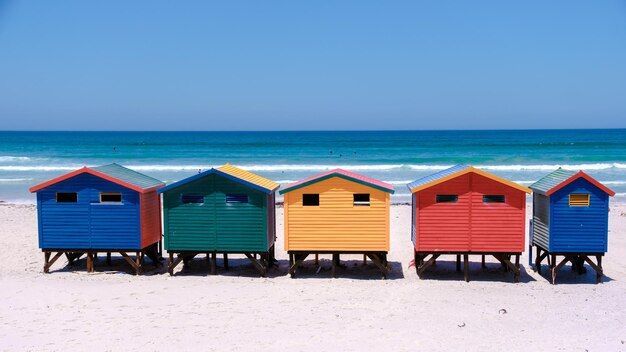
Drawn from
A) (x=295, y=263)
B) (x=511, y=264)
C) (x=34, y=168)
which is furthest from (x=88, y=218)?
(x=34, y=168)

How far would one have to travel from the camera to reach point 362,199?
14930 mm

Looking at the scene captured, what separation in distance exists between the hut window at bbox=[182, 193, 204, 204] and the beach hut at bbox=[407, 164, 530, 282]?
18.1ft

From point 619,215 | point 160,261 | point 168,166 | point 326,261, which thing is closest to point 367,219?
point 326,261

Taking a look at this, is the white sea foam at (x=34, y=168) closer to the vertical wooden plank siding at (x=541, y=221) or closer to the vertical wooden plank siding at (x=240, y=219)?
the vertical wooden plank siding at (x=240, y=219)

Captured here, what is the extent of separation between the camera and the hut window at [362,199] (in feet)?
48.6

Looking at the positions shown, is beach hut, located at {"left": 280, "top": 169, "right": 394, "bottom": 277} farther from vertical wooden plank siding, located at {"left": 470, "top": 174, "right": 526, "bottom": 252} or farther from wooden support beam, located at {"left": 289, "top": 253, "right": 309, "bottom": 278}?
vertical wooden plank siding, located at {"left": 470, "top": 174, "right": 526, "bottom": 252}

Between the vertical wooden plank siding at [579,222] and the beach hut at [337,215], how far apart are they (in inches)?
165

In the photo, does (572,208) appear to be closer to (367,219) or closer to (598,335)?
(598,335)

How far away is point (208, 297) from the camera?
1356cm

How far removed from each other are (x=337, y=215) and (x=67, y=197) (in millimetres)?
7303

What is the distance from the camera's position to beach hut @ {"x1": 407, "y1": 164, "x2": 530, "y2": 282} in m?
14.5

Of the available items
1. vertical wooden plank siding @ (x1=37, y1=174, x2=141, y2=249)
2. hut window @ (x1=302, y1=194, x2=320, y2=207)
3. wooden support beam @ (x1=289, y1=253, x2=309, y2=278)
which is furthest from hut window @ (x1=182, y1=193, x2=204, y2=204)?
wooden support beam @ (x1=289, y1=253, x2=309, y2=278)

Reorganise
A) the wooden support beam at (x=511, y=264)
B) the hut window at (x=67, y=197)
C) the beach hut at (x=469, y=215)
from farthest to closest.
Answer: the hut window at (x=67, y=197) → the wooden support beam at (x=511, y=264) → the beach hut at (x=469, y=215)

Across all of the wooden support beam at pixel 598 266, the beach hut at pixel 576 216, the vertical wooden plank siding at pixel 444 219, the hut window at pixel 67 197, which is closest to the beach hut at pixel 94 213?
the hut window at pixel 67 197
